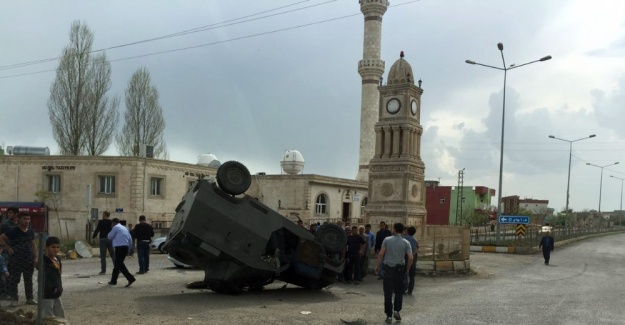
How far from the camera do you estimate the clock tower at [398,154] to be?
2811 cm

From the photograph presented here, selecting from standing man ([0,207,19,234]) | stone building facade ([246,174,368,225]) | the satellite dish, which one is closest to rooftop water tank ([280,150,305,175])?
stone building facade ([246,174,368,225])

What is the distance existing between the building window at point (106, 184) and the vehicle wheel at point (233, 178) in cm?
2571

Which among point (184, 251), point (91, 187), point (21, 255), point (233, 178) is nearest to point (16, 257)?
point (21, 255)

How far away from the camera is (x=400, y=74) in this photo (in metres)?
28.3

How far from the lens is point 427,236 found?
18578 millimetres

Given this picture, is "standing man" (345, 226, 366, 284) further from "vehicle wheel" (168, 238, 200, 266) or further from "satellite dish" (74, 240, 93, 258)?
"satellite dish" (74, 240, 93, 258)

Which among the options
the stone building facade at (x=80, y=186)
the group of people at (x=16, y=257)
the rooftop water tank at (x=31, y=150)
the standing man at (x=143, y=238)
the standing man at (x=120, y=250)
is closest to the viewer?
the group of people at (x=16, y=257)

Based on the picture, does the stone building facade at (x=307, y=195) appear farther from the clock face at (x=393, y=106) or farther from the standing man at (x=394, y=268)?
the standing man at (x=394, y=268)

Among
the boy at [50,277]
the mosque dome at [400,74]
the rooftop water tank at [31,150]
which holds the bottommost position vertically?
the boy at [50,277]

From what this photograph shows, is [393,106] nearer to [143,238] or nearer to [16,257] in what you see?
[143,238]

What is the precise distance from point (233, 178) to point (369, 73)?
49.7 metres

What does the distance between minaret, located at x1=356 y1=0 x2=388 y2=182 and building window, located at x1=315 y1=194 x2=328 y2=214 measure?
529 inches

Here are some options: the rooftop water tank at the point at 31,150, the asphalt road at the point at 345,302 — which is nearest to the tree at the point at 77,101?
the rooftop water tank at the point at 31,150

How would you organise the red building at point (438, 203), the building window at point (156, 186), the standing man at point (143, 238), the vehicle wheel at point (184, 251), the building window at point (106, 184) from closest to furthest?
the vehicle wheel at point (184, 251) < the standing man at point (143, 238) < the building window at point (106, 184) < the building window at point (156, 186) < the red building at point (438, 203)
